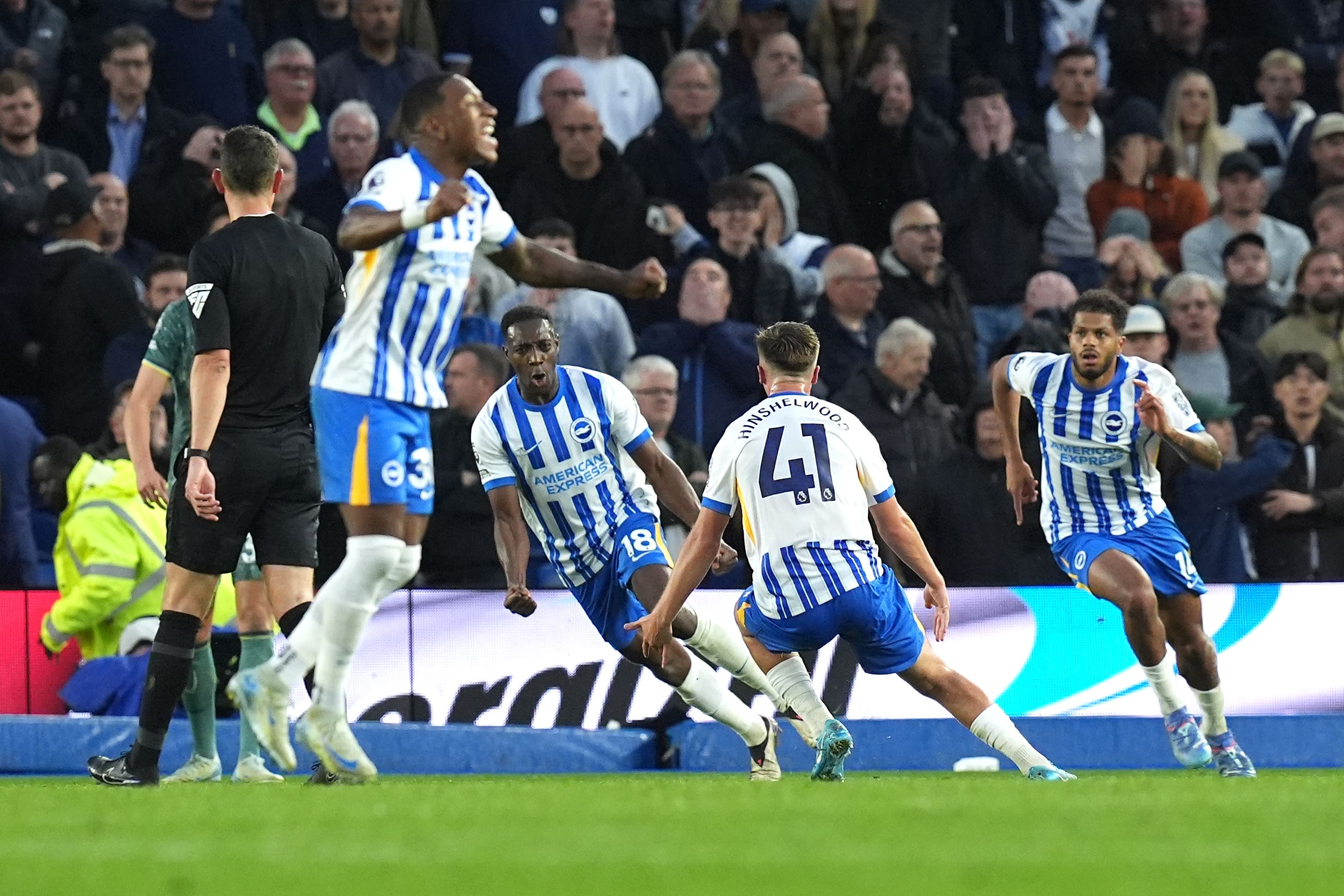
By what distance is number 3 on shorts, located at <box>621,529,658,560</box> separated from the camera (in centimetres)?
902

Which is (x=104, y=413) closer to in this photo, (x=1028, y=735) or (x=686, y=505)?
(x=686, y=505)

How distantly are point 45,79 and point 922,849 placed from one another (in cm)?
1054

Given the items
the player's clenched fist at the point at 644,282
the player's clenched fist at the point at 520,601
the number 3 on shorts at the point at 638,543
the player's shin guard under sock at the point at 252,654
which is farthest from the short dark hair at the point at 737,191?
the player's clenched fist at the point at 644,282

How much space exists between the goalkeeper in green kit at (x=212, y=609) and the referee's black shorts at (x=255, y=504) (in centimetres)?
24

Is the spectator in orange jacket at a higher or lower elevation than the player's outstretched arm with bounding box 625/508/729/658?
higher

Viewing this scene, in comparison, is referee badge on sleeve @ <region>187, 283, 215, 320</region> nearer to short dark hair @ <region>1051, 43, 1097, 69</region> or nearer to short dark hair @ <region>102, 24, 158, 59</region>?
short dark hair @ <region>102, 24, 158, 59</region>

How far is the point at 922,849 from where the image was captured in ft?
14.6

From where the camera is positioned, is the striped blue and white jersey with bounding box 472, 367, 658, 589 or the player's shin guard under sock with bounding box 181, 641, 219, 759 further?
the striped blue and white jersey with bounding box 472, 367, 658, 589

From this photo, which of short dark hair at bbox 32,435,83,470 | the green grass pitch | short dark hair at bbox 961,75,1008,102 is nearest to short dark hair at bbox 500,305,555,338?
the green grass pitch

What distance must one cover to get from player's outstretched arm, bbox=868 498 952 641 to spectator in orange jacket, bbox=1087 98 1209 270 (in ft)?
24.0

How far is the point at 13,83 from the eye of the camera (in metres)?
12.4

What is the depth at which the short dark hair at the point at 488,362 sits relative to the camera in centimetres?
1160

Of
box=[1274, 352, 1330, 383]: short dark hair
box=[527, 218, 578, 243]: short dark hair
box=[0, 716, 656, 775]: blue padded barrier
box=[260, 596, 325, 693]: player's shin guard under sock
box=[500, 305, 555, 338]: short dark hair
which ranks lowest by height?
box=[0, 716, 656, 775]: blue padded barrier

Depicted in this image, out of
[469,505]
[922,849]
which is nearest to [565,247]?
→ [469,505]
